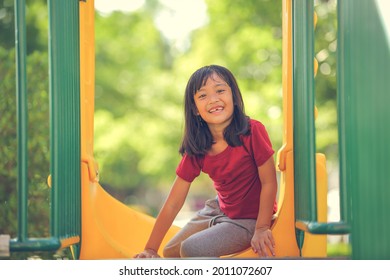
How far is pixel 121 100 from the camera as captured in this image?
1347cm

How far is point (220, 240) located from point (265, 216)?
248 millimetres

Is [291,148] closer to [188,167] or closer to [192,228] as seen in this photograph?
[188,167]

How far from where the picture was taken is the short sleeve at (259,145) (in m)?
3.00

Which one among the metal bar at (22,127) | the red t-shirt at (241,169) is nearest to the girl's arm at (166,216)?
the red t-shirt at (241,169)

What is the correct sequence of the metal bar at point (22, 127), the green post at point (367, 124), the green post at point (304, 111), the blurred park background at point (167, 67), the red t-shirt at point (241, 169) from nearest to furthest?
1. the green post at point (367, 124)
2. the metal bar at point (22, 127)
3. the green post at point (304, 111)
4. the red t-shirt at point (241, 169)
5. the blurred park background at point (167, 67)

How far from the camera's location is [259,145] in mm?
3023

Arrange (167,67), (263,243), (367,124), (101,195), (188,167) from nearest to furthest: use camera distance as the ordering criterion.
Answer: (367,124) → (263,243) → (188,167) → (101,195) → (167,67)

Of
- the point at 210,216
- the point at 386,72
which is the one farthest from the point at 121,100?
the point at 386,72

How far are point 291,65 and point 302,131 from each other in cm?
46

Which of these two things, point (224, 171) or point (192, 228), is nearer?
point (224, 171)

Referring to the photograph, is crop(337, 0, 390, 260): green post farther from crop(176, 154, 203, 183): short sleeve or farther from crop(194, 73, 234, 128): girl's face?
crop(176, 154, 203, 183): short sleeve

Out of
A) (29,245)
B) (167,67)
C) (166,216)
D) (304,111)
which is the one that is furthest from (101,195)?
(167,67)

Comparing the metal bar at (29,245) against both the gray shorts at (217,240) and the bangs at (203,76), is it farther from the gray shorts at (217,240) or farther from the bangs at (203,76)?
the bangs at (203,76)
